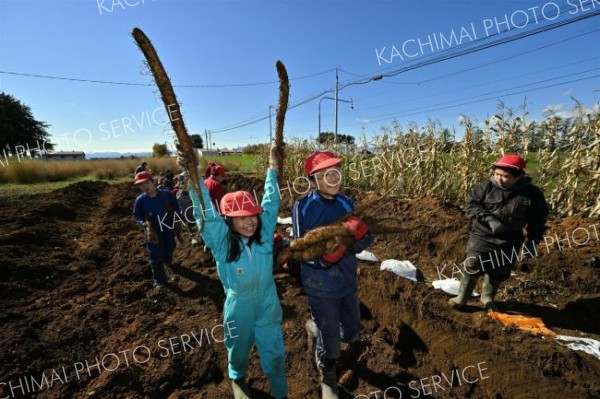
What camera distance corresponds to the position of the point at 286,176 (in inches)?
608

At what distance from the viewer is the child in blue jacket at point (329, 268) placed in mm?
2496

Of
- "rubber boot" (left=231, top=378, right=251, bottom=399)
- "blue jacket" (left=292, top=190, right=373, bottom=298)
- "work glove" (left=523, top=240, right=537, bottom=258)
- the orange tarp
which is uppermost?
"blue jacket" (left=292, top=190, right=373, bottom=298)

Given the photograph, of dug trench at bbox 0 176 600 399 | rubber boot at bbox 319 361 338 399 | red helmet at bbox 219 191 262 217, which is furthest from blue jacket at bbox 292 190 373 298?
rubber boot at bbox 319 361 338 399

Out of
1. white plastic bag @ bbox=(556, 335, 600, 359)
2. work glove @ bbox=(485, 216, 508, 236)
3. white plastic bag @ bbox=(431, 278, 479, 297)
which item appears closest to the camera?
white plastic bag @ bbox=(556, 335, 600, 359)

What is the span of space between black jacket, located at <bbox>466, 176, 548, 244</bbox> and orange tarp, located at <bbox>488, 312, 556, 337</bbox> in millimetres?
882

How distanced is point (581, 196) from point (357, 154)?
23.0 feet

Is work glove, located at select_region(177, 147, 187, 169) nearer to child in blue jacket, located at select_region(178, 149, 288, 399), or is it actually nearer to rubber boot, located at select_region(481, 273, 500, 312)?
child in blue jacket, located at select_region(178, 149, 288, 399)

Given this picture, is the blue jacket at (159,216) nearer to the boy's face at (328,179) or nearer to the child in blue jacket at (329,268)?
the child in blue jacket at (329,268)

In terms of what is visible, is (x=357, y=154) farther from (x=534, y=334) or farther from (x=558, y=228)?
(x=534, y=334)

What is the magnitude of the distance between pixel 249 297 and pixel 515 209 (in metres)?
2.95

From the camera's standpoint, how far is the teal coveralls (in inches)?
92.7

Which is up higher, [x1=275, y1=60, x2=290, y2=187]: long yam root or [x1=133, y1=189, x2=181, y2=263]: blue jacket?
[x1=275, y1=60, x2=290, y2=187]: long yam root

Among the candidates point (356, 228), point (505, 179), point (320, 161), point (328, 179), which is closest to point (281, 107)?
point (320, 161)

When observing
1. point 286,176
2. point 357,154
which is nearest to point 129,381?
point 357,154
